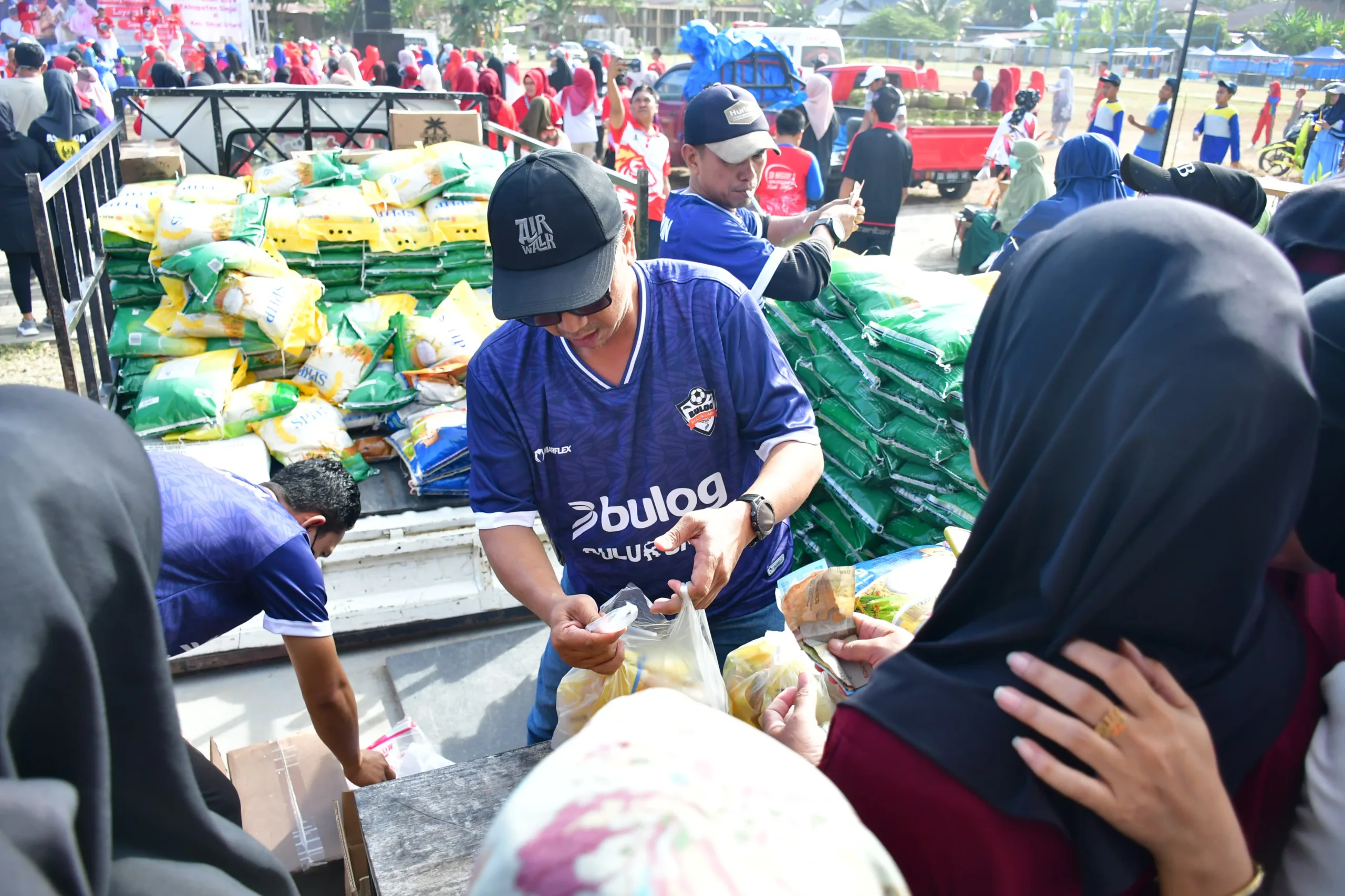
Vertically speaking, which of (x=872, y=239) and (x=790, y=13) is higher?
(x=790, y=13)

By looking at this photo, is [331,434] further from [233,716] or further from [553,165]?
[553,165]

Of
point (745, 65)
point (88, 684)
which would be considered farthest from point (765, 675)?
point (745, 65)

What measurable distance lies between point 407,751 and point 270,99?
5741 mm

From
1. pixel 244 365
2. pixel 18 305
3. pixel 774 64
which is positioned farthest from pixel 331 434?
pixel 774 64

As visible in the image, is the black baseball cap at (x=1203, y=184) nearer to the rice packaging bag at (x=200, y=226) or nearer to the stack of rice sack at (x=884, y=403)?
the stack of rice sack at (x=884, y=403)

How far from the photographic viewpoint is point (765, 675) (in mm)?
1729

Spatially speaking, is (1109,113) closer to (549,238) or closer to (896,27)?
(549,238)

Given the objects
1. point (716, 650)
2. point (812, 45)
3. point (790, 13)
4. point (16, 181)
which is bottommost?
point (716, 650)

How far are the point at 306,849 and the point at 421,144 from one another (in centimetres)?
491

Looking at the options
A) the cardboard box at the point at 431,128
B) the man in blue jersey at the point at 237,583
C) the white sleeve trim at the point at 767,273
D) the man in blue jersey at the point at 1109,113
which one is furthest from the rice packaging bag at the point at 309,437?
the man in blue jersey at the point at 1109,113

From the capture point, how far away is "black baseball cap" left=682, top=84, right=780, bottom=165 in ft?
11.3

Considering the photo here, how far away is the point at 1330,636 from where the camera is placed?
1.01 meters

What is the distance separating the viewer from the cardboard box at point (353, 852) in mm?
2113

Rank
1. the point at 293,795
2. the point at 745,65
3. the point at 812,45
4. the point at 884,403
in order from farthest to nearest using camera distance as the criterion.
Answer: the point at 812,45 < the point at 745,65 < the point at 884,403 < the point at 293,795
